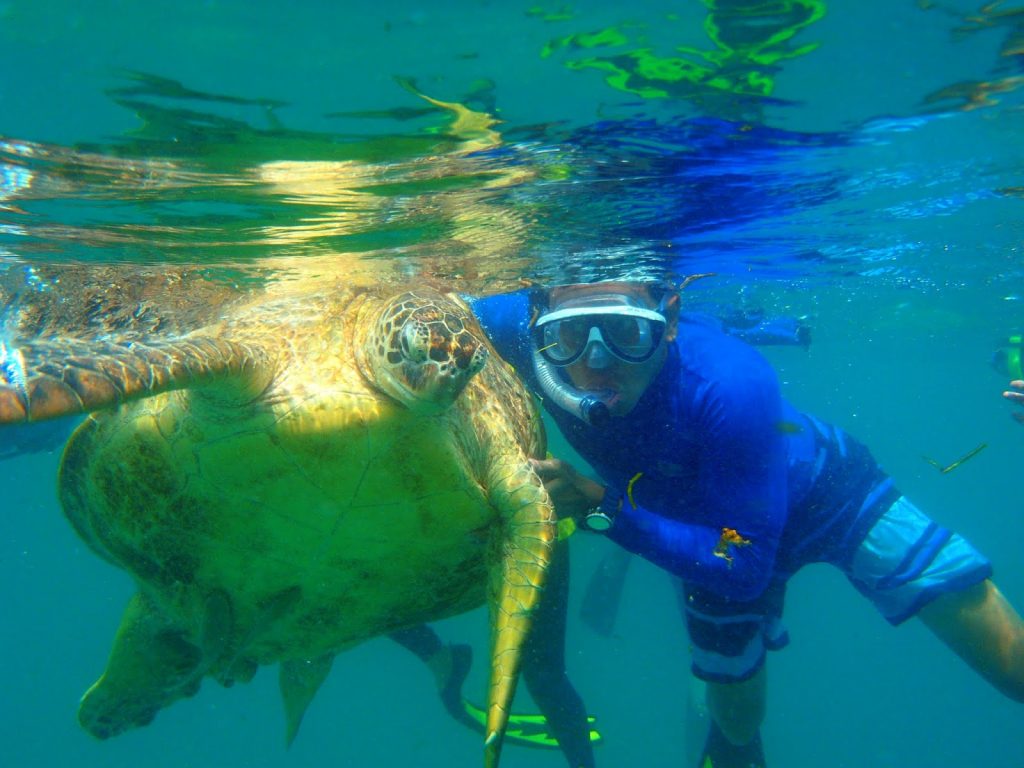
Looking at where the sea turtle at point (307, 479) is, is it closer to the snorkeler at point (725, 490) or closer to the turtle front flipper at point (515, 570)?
the turtle front flipper at point (515, 570)

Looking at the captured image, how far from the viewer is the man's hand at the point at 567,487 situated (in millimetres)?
3775

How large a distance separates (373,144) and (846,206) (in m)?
6.67

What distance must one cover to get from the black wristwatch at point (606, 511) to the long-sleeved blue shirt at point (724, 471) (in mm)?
114

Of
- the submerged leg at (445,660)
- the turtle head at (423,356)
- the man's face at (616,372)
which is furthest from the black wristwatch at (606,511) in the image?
the submerged leg at (445,660)

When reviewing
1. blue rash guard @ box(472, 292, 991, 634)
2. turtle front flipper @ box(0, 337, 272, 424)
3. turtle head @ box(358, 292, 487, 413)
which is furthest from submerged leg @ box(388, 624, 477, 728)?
turtle front flipper @ box(0, 337, 272, 424)

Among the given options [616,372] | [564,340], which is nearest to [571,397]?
[616,372]

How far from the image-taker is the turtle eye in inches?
120

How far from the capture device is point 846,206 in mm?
8477

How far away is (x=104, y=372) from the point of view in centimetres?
259

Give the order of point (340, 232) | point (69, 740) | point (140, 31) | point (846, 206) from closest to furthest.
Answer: point (140, 31) < point (340, 232) < point (846, 206) < point (69, 740)

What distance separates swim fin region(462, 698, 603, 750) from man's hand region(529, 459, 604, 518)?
5554 mm

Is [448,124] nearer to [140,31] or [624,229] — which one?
[140,31]

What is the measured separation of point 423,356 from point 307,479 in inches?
38.5

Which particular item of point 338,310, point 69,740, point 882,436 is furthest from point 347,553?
point 882,436
